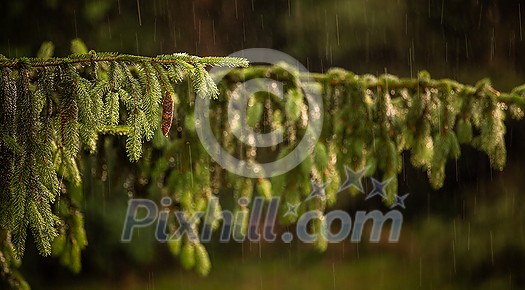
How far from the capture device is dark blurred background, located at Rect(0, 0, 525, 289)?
9211 millimetres

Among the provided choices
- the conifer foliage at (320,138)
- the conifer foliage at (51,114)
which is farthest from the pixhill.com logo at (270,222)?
the conifer foliage at (51,114)

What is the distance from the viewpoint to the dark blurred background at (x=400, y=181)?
921 cm

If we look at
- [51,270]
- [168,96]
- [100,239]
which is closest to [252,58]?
[100,239]

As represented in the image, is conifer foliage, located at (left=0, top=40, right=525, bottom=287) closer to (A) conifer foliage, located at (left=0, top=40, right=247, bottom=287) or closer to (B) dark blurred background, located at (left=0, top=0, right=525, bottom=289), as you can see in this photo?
(A) conifer foliage, located at (left=0, top=40, right=247, bottom=287)

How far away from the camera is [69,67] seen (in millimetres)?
2201

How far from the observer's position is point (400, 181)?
9516 mm

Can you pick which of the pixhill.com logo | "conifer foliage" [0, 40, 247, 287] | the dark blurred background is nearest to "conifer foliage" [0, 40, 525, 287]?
"conifer foliage" [0, 40, 247, 287]

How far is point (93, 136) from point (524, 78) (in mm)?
8235

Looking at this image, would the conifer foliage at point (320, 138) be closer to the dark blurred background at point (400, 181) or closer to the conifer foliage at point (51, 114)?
the conifer foliage at point (51, 114)

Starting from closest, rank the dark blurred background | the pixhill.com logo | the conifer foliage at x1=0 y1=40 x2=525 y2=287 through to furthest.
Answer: the conifer foliage at x1=0 y1=40 x2=525 y2=287 → the pixhill.com logo → the dark blurred background

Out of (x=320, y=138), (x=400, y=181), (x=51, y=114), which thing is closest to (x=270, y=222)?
(x=400, y=181)

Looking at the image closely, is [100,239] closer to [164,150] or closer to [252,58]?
[252,58]

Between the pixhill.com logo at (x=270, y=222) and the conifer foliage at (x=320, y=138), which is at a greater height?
the conifer foliage at (x=320, y=138)

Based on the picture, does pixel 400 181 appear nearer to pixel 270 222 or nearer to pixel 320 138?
pixel 270 222
